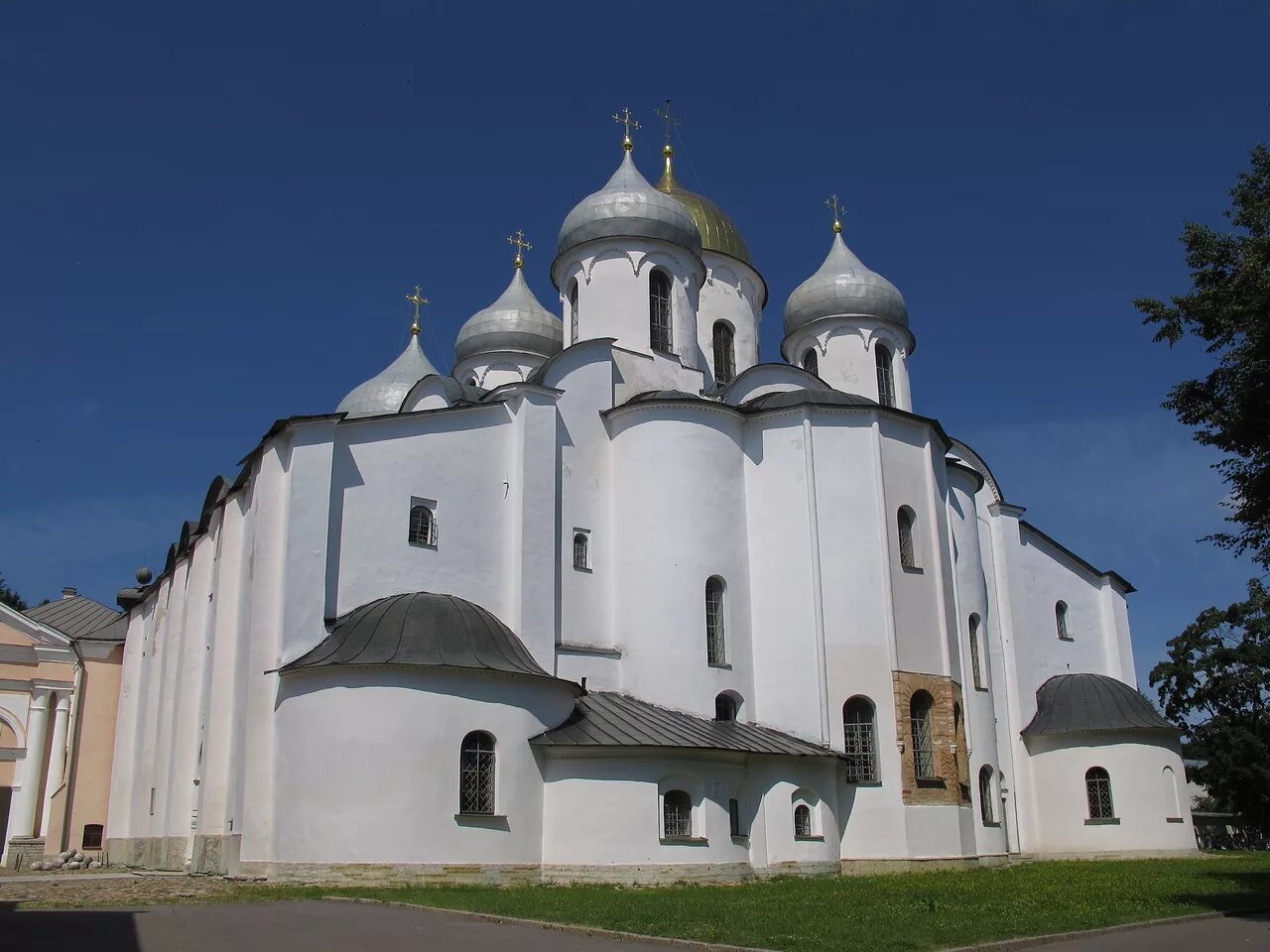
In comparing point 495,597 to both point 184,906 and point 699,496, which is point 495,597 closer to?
point 699,496

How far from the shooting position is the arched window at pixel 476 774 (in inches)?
712

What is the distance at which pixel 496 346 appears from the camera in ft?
107

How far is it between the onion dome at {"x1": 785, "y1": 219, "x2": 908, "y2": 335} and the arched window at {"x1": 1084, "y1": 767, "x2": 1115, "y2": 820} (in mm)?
11619

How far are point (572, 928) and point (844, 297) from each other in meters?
20.6

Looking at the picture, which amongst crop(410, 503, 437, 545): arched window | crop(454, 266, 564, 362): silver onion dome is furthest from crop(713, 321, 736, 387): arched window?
crop(410, 503, 437, 545): arched window

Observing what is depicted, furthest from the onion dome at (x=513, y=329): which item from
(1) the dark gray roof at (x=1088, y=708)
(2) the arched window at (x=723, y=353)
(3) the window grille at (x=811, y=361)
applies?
(1) the dark gray roof at (x=1088, y=708)

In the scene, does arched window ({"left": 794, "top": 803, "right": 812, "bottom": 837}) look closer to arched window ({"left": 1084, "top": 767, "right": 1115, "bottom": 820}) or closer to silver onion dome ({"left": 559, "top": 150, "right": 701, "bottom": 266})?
arched window ({"left": 1084, "top": 767, "right": 1115, "bottom": 820})

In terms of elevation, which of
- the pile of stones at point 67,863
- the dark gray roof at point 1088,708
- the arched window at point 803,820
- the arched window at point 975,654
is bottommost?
the pile of stones at point 67,863

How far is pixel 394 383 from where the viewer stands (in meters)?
30.8

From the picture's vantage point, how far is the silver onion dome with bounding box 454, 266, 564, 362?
107 ft

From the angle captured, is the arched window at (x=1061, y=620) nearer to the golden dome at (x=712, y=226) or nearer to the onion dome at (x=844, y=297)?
the onion dome at (x=844, y=297)

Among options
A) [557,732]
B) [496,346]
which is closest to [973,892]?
[557,732]

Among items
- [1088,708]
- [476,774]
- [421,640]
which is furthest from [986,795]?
[421,640]

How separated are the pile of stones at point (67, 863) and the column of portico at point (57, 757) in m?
3.21
